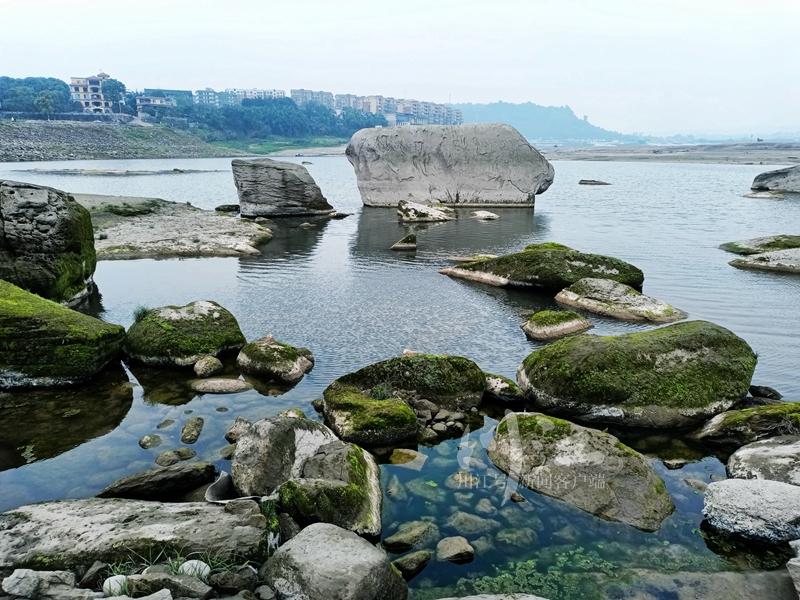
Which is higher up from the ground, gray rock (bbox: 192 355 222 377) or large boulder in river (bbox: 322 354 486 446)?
large boulder in river (bbox: 322 354 486 446)

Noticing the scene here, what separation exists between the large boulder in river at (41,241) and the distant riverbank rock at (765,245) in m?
34.7

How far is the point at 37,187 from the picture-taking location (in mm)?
22766

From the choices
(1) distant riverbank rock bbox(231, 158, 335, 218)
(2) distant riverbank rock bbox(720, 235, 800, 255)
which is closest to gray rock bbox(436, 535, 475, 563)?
(2) distant riverbank rock bbox(720, 235, 800, 255)

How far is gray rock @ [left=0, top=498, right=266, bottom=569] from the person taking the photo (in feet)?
27.0

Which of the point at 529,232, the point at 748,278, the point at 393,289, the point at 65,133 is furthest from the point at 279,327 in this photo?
the point at 65,133

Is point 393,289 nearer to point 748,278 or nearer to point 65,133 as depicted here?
point 748,278

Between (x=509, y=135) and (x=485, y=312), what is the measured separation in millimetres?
Answer: 40262

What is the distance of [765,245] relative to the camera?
110 feet

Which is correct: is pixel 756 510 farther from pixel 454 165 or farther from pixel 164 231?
pixel 454 165

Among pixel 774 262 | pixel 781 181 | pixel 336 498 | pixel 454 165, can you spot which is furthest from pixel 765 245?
pixel 781 181

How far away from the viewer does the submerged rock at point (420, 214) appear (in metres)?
50.2

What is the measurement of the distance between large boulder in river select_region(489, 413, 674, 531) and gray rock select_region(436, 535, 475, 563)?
7.37ft

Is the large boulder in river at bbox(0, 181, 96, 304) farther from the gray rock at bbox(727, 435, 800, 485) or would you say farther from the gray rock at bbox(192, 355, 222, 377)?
the gray rock at bbox(727, 435, 800, 485)

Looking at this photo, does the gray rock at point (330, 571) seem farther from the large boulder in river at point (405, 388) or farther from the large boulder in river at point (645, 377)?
the large boulder in river at point (645, 377)
